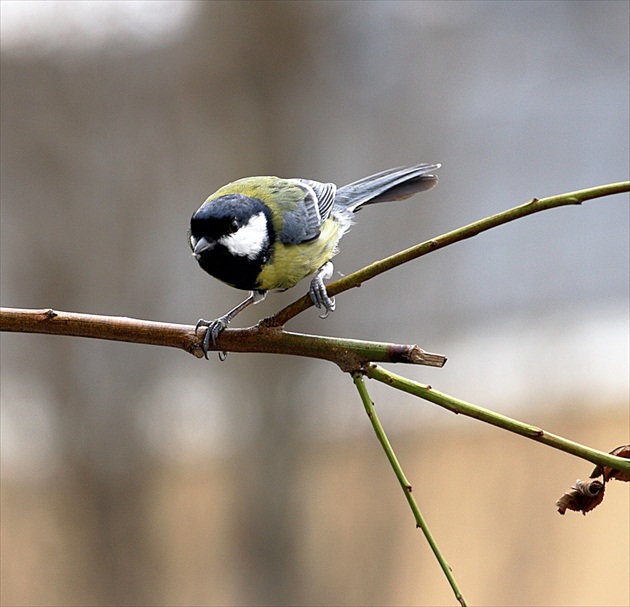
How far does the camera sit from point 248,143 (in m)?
1.82

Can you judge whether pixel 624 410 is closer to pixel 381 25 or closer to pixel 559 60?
pixel 559 60

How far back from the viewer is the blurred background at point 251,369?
173 cm

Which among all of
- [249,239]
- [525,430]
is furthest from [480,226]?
[249,239]

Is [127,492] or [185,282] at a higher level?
[185,282]

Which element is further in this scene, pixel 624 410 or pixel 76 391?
pixel 624 410

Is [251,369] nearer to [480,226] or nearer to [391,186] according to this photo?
[391,186]

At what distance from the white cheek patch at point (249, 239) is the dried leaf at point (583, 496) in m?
0.44

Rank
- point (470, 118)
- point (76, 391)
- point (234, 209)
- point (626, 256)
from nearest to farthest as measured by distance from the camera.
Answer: point (234, 209)
point (76, 391)
point (470, 118)
point (626, 256)

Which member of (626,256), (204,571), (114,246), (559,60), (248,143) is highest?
(559,60)

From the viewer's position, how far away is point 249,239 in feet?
2.94

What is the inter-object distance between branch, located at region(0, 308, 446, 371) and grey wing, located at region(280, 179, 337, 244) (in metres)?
0.31

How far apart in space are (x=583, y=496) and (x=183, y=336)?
31cm

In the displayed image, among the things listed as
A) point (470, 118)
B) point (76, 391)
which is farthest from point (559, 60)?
point (76, 391)

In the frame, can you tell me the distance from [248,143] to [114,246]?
0.36 m
